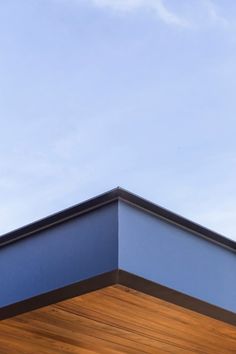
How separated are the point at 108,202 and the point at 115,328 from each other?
1001 mm

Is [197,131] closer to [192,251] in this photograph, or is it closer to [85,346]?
[85,346]

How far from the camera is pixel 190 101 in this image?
28.7 ft

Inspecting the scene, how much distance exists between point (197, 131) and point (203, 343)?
538 cm

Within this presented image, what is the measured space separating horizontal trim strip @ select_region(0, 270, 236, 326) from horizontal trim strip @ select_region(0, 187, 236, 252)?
32 cm

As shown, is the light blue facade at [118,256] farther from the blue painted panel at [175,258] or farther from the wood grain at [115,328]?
the wood grain at [115,328]

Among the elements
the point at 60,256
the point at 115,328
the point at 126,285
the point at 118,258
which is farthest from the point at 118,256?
the point at 115,328

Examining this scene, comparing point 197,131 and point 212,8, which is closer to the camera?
point 212,8

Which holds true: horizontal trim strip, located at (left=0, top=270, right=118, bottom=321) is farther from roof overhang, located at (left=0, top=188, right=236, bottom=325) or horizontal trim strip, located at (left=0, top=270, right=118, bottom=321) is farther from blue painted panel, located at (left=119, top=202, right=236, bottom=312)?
blue painted panel, located at (left=119, top=202, right=236, bottom=312)

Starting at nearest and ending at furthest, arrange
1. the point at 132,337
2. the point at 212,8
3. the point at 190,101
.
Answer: the point at 132,337
the point at 212,8
the point at 190,101

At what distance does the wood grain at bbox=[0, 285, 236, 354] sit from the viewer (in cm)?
334

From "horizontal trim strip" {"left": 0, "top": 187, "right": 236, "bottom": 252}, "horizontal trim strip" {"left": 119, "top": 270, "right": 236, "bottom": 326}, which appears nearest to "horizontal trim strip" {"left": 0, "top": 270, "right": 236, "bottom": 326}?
"horizontal trim strip" {"left": 119, "top": 270, "right": 236, "bottom": 326}

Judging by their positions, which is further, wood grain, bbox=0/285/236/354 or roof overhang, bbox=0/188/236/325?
wood grain, bbox=0/285/236/354

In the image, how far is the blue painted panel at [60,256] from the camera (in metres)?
2.99

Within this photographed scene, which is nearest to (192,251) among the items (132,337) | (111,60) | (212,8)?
(132,337)
